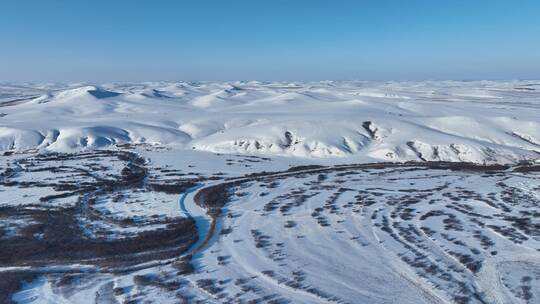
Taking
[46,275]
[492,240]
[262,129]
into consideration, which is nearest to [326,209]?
[492,240]

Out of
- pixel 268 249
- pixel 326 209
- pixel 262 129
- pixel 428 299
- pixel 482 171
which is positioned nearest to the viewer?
pixel 428 299

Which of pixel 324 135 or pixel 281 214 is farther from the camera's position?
pixel 324 135

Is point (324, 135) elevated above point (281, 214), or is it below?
above

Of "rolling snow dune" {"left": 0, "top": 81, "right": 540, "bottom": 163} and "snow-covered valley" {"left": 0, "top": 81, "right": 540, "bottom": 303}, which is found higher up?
"rolling snow dune" {"left": 0, "top": 81, "right": 540, "bottom": 163}

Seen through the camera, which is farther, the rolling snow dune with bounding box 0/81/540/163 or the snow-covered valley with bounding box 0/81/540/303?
the rolling snow dune with bounding box 0/81/540/163

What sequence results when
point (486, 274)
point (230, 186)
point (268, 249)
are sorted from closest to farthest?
point (486, 274) → point (268, 249) → point (230, 186)

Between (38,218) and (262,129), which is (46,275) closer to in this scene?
(38,218)

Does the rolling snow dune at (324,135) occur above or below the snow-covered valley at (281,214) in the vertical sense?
above

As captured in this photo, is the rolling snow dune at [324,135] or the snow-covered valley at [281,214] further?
the rolling snow dune at [324,135]
